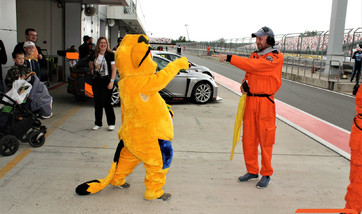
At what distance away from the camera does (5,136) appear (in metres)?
4.94

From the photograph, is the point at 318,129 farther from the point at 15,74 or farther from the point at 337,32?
the point at 337,32

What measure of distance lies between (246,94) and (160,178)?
1.58 meters

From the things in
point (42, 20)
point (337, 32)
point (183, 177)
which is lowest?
point (183, 177)

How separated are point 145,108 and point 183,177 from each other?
1.45m

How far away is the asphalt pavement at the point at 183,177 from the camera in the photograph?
3682 millimetres

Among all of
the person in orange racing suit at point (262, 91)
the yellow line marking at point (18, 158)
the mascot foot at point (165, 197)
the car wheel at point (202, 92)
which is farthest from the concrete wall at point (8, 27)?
the person in orange racing suit at point (262, 91)

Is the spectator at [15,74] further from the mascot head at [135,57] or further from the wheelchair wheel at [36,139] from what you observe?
the mascot head at [135,57]

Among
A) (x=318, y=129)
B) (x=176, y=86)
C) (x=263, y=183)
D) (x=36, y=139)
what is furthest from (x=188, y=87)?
(x=263, y=183)

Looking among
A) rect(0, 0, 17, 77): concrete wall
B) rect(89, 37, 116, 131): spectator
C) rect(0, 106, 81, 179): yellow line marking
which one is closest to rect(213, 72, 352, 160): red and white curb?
rect(89, 37, 116, 131): spectator

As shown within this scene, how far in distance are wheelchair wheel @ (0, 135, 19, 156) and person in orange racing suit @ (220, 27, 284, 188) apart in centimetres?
336

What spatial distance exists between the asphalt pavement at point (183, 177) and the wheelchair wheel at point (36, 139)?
0.10m

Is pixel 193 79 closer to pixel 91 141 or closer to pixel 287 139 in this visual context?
pixel 287 139

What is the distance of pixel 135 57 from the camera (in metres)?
3.42

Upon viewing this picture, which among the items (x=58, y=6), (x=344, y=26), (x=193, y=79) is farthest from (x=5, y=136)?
(x=344, y=26)
